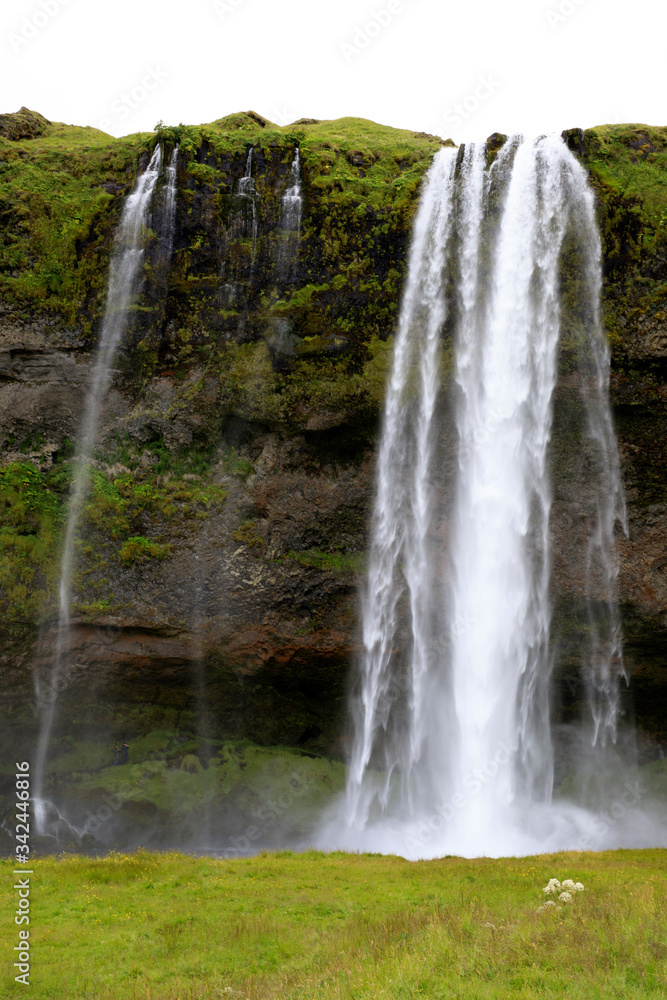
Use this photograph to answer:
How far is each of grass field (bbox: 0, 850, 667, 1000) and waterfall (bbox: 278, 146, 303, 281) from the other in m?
20.8

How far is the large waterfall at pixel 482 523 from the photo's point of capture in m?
22.9

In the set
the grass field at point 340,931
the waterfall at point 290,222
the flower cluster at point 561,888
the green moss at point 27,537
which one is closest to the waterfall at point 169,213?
the waterfall at point 290,222

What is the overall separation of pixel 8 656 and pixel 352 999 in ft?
63.4

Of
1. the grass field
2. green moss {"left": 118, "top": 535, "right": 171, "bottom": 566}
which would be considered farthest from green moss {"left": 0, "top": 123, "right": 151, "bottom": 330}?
the grass field

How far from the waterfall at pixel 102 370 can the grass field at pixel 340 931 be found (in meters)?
8.26

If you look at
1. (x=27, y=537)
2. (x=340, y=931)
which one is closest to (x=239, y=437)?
(x=27, y=537)

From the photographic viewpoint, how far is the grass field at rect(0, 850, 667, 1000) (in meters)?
7.83

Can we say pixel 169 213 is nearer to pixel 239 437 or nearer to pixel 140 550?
pixel 239 437

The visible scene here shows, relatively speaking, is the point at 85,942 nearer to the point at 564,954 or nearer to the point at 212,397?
the point at 564,954

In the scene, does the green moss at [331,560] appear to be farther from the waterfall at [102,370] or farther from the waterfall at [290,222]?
the waterfall at [290,222]

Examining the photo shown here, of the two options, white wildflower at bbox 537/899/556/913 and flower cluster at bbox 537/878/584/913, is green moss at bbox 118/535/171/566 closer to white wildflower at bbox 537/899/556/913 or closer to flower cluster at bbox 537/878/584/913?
flower cluster at bbox 537/878/584/913

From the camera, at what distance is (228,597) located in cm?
2414

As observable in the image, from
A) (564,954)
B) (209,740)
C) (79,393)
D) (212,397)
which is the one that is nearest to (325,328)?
(212,397)

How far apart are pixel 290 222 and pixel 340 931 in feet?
79.3
